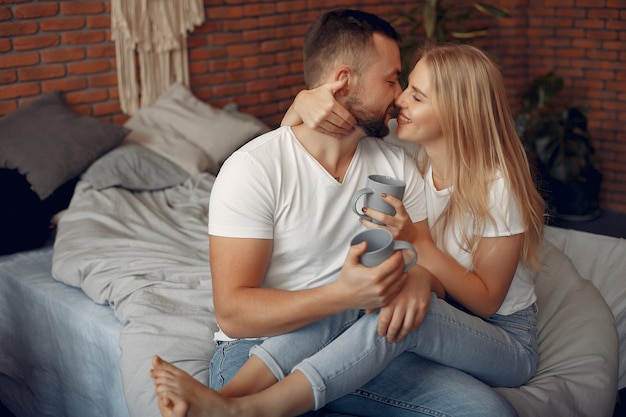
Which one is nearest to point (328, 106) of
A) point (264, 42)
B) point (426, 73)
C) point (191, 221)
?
point (426, 73)

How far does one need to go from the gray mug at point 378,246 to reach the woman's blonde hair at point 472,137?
1.29 ft

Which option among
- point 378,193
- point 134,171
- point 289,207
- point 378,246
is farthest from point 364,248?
point 134,171

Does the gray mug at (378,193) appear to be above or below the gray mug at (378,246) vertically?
above

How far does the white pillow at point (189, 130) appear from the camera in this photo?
135 inches

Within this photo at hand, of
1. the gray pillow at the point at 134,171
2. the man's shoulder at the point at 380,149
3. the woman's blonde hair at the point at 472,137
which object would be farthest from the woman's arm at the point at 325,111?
the gray pillow at the point at 134,171

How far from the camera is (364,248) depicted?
1.42 metres

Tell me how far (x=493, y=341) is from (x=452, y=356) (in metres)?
0.13

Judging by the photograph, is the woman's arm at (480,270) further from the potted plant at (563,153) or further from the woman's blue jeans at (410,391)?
the potted plant at (563,153)

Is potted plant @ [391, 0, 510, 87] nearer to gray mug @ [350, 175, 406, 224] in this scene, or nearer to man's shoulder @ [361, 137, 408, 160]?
man's shoulder @ [361, 137, 408, 160]

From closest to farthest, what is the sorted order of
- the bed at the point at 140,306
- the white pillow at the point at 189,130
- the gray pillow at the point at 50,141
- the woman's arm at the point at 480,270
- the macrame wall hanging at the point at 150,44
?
1. the woman's arm at the point at 480,270
2. the bed at the point at 140,306
3. the gray pillow at the point at 50,141
4. the white pillow at the point at 189,130
5. the macrame wall hanging at the point at 150,44

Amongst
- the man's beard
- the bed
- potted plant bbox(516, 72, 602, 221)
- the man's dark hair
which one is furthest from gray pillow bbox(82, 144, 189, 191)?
potted plant bbox(516, 72, 602, 221)

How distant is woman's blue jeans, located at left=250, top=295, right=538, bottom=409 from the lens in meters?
1.47

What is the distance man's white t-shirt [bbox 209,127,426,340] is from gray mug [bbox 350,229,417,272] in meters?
0.27

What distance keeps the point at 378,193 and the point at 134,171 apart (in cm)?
190
